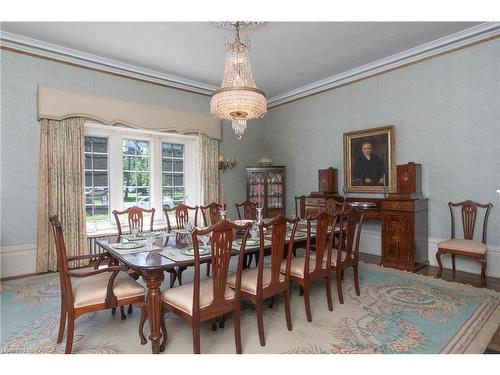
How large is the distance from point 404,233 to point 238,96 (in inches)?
116

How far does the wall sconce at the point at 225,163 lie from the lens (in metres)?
5.76

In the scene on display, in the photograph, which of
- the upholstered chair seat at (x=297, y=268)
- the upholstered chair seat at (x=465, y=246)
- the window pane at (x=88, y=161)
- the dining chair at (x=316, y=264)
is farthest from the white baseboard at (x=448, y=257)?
the window pane at (x=88, y=161)

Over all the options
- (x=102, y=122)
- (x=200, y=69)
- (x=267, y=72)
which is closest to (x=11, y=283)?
(x=102, y=122)

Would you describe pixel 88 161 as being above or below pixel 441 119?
below

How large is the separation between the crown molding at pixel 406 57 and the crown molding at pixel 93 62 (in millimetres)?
1964

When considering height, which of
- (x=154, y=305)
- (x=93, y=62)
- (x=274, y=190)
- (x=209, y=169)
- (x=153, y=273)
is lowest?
(x=154, y=305)

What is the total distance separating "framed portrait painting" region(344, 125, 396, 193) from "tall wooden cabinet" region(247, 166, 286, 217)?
1383 millimetres

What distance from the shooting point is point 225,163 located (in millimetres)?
5902

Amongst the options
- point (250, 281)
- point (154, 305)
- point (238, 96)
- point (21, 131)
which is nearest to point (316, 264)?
point (250, 281)

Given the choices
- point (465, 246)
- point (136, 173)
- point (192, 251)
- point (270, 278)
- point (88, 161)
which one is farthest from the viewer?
point (136, 173)

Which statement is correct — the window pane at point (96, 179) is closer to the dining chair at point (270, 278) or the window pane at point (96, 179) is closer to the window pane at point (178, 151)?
the window pane at point (178, 151)

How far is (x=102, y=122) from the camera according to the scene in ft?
14.4

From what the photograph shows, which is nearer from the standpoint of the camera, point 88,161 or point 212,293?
point 212,293

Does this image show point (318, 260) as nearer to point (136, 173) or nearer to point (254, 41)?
point (254, 41)
